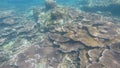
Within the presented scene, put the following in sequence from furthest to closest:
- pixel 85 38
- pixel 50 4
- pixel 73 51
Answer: pixel 50 4 → pixel 85 38 → pixel 73 51

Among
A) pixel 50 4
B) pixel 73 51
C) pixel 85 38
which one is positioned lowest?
pixel 73 51

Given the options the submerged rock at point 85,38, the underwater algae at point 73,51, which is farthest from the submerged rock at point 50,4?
the submerged rock at point 85,38

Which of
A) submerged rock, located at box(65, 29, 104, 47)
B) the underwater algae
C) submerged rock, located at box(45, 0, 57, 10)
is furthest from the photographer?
submerged rock, located at box(45, 0, 57, 10)

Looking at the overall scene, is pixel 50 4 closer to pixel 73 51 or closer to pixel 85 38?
pixel 85 38

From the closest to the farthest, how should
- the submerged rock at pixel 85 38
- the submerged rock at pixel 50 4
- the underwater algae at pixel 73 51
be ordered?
1. the underwater algae at pixel 73 51
2. the submerged rock at pixel 85 38
3. the submerged rock at pixel 50 4

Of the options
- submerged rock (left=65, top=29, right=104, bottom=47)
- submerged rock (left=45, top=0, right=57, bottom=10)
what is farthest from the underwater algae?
submerged rock (left=45, top=0, right=57, bottom=10)

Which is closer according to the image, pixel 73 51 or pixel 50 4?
pixel 73 51

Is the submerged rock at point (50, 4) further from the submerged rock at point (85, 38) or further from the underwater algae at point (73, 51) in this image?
the submerged rock at point (85, 38)

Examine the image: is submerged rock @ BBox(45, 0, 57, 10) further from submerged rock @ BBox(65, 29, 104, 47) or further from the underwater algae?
submerged rock @ BBox(65, 29, 104, 47)

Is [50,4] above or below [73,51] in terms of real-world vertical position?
above

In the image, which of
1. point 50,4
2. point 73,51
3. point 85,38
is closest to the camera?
point 73,51

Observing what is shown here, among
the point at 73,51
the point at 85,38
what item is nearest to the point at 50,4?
the point at 85,38
